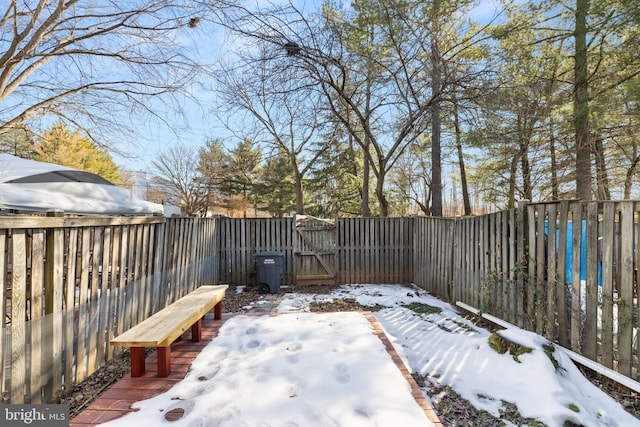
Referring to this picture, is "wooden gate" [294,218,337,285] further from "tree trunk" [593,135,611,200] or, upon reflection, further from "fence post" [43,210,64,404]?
"tree trunk" [593,135,611,200]

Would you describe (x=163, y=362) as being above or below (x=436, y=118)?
below

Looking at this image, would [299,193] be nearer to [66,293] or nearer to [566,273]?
[566,273]

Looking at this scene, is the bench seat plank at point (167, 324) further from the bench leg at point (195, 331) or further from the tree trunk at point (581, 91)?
the tree trunk at point (581, 91)

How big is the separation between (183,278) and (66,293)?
2384mm

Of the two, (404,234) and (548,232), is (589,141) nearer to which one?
(404,234)

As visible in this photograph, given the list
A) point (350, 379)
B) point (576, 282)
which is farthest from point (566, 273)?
point (350, 379)

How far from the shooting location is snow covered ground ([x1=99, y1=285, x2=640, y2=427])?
6.30 feet

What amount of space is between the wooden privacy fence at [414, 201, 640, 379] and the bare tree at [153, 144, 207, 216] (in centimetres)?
1802

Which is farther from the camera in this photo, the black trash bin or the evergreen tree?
the evergreen tree

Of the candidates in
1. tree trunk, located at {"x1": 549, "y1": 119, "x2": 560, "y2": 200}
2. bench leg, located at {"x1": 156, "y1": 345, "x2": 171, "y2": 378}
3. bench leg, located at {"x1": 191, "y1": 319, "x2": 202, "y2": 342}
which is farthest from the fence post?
tree trunk, located at {"x1": 549, "y1": 119, "x2": 560, "y2": 200}

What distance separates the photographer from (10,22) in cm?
421

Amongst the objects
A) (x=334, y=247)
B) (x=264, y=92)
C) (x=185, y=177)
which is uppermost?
(x=185, y=177)

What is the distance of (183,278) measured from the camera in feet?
15.4

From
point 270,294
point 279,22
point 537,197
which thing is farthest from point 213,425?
point 537,197
